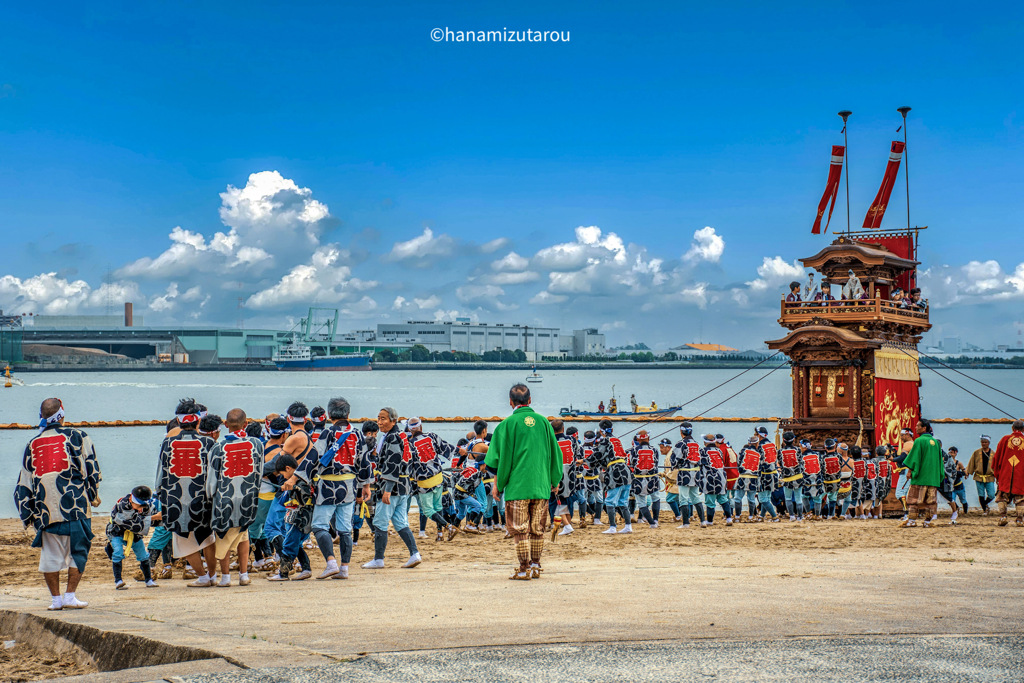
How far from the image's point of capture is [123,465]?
1352 inches

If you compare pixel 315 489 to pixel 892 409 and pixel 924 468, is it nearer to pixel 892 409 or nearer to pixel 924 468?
pixel 924 468

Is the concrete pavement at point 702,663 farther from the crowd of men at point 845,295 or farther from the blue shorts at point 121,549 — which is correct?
the crowd of men at point 845,295

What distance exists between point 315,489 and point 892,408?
18225 mm

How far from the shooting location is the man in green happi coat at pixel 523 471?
8.70 meters

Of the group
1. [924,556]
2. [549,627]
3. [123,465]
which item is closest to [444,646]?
[549,627]

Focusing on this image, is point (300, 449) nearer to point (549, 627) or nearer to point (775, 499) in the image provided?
point (549, 627)

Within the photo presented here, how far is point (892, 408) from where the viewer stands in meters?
23.1

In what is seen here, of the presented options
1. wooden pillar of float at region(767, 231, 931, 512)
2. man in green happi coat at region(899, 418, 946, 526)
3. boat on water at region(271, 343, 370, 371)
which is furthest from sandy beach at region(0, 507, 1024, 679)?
boat on water at region(271, 343, 370, 371)

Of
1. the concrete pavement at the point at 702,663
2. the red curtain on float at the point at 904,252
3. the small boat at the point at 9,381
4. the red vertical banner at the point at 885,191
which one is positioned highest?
the red vertical banner at the point at 885,191

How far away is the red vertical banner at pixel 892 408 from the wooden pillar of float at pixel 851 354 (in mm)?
25

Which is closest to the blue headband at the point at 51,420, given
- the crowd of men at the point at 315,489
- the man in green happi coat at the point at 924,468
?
the crowd of men at the point at 315,489

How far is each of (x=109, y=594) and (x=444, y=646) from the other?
4744mm

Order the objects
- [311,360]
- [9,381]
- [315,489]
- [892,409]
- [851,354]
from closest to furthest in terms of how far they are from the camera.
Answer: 1. [315,489]
2. [851,354]
3. [892,409]
4. [9,381]
5. [311,360]

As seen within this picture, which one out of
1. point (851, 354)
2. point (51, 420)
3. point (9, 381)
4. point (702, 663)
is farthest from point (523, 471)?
point (9, 381)
